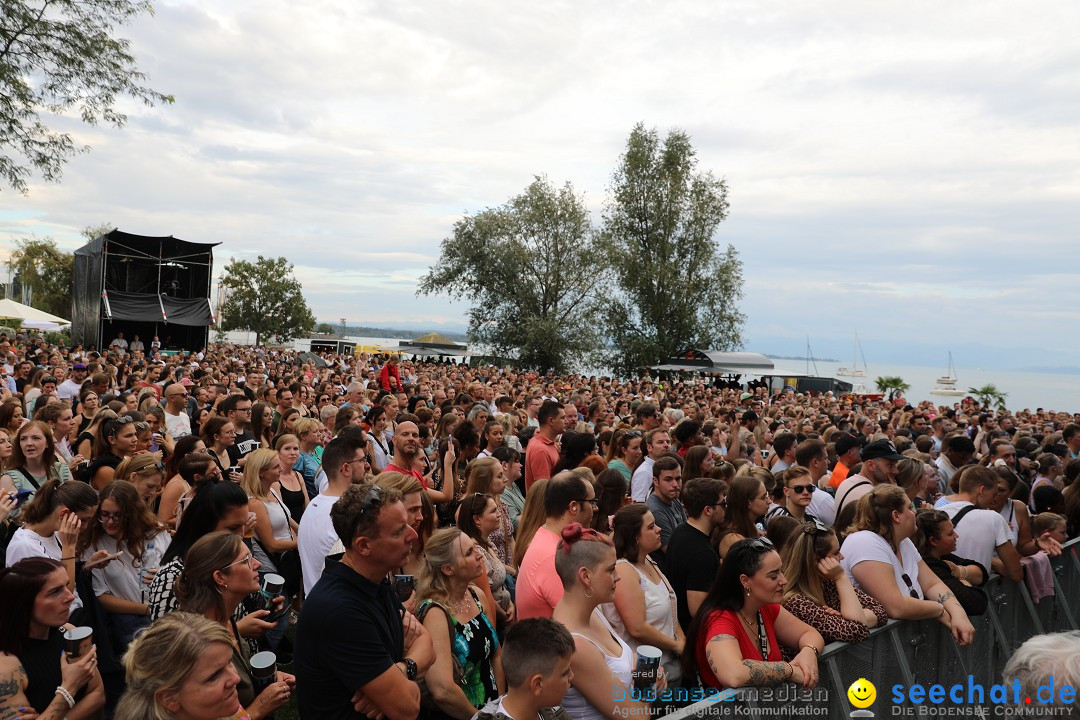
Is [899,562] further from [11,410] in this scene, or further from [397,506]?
[11,410]

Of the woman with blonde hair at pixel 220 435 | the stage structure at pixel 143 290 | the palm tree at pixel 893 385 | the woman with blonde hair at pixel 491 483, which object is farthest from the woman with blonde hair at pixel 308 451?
the palm tree at pixel 893 385

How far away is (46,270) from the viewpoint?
58438mm

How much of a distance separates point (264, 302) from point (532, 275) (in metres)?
36.7

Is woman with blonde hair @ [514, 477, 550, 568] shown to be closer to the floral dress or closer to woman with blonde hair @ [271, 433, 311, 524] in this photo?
the floral dress

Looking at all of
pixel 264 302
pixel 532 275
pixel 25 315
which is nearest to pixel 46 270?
pixel 264 302

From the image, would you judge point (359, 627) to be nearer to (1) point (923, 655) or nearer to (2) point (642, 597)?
(2) point (642, 597)

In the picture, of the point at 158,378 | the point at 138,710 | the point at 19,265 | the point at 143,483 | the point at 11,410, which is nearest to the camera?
the point at 138,710

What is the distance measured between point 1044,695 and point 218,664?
2503 millimetres

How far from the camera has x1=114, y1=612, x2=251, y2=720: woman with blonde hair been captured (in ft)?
7.39

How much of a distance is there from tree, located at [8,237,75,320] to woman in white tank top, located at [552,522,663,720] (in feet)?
217

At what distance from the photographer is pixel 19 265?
5859cm

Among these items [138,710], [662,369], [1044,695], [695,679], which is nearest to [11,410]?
[138,710]

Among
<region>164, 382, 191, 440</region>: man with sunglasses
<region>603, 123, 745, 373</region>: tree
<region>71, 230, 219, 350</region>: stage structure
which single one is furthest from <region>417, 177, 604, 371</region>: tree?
<region>164, 382, 191, 440</region>: man with sunglasses

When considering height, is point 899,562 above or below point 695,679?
above
